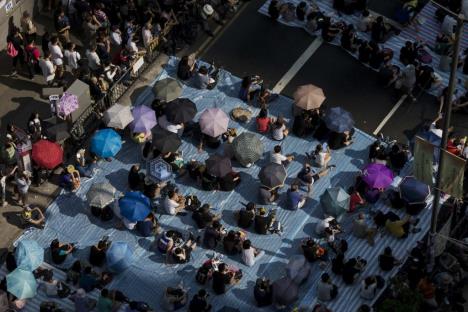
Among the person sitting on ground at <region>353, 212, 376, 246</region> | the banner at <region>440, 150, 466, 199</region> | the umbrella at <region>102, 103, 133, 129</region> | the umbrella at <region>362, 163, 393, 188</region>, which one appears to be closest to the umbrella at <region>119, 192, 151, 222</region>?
the umbrella at <region>102, 103, 133, 129</region>

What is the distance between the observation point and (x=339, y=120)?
38.2 metres

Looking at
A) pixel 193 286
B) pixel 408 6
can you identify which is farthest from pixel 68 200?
pixel 408 6

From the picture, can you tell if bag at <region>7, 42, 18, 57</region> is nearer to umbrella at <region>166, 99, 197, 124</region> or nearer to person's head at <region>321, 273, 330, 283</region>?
umbrella at <region>166, 99, 197, 124</region>

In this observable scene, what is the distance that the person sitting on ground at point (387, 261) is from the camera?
115ft

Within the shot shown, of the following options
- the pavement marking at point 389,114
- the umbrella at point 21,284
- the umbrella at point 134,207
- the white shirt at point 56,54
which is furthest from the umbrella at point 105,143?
the pavement marking at point 389,114

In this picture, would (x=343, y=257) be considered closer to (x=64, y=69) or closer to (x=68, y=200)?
(x=68, y=200)

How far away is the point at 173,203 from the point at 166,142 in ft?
7.49

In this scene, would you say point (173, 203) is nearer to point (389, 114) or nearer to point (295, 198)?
point (295, 198)

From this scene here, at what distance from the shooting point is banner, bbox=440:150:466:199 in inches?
1206

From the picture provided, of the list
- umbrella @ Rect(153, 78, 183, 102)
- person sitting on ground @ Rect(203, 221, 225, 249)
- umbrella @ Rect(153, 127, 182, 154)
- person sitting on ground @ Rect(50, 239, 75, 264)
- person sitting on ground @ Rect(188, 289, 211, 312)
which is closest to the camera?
person sitting on ground @ Rect(188, 289, 211, 312)

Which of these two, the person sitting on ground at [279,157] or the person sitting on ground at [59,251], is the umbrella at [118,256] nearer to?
the person sitting on ground at [59,251]

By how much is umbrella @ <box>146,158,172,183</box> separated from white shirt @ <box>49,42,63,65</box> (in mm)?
6145

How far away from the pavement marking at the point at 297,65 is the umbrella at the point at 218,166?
519cm

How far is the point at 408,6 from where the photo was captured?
4319cm
